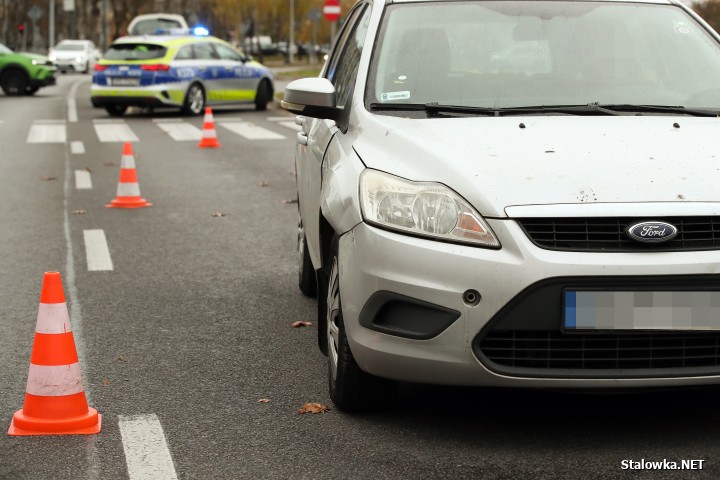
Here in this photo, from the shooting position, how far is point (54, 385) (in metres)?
4.93

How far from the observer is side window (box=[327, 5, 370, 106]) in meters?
6.00

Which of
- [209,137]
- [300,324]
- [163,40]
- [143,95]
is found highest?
[163,40]

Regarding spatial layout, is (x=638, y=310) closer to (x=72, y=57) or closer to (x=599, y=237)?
(x=599, y=237)

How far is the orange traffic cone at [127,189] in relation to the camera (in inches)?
477

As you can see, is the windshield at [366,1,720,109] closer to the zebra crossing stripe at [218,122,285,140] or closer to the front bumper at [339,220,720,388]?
the front bumper at [339,220,720,388]

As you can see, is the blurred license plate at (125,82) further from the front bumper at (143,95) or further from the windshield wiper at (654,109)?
the windshield wiper at (654,109)

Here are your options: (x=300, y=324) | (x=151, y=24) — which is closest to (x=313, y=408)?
(x=300, y=324)

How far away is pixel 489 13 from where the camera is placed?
596 centimetres

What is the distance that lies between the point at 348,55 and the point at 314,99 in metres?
0.91

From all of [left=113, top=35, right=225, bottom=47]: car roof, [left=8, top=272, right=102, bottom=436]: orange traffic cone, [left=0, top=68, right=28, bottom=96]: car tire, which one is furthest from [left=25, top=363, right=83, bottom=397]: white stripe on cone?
[left=0, top=68, right=28, bottom=96]: car tire

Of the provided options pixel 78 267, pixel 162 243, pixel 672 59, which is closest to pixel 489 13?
pixel 672 59

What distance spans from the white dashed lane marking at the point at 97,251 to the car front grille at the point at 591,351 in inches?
185

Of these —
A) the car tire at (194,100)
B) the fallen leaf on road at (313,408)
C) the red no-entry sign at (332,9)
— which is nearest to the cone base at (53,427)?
the fallen leaf on road at (313,408)

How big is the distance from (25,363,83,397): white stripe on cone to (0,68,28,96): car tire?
29984 mm
